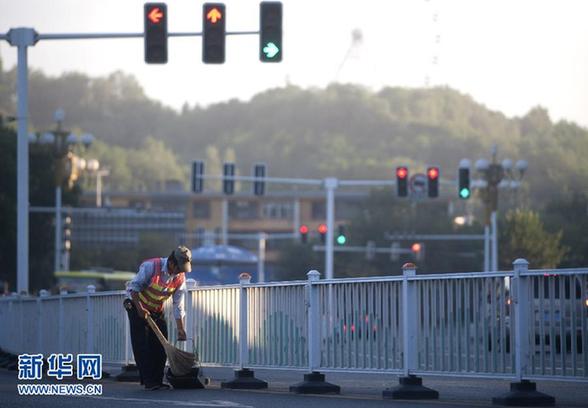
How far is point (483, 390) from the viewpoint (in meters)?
15.7

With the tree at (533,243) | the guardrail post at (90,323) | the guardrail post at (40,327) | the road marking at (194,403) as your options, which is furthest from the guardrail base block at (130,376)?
the tree at (533,243)

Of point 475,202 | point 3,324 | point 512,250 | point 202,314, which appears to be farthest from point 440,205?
point 202,314

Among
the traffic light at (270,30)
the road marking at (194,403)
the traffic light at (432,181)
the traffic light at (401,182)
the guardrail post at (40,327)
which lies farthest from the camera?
the traffic light at (401,182)

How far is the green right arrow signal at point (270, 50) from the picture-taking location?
22375mm

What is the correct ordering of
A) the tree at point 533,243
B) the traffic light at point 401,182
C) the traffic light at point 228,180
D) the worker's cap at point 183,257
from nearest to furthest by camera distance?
the worker's cap at point 183,257
the traffic light at point 401,182
the traffic light at point 228,180
the tree at point 533,243

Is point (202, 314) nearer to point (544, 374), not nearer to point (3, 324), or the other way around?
point (544, 374)

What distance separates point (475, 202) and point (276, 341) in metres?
157

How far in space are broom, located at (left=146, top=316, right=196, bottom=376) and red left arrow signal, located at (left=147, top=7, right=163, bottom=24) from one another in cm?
881

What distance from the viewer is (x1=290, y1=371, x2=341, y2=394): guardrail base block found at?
48.3 ft

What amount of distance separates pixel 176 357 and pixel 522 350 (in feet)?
12.8

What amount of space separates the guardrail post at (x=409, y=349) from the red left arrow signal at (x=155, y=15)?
9.74 meters

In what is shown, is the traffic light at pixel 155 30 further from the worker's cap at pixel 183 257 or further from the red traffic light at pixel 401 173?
the red traffic light at pixel 401 173

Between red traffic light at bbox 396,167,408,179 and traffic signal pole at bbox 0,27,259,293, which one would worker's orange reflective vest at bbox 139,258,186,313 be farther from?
red traffic light at bbox 396,167,408,179

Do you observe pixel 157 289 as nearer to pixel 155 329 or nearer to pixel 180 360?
pixel 155 329
